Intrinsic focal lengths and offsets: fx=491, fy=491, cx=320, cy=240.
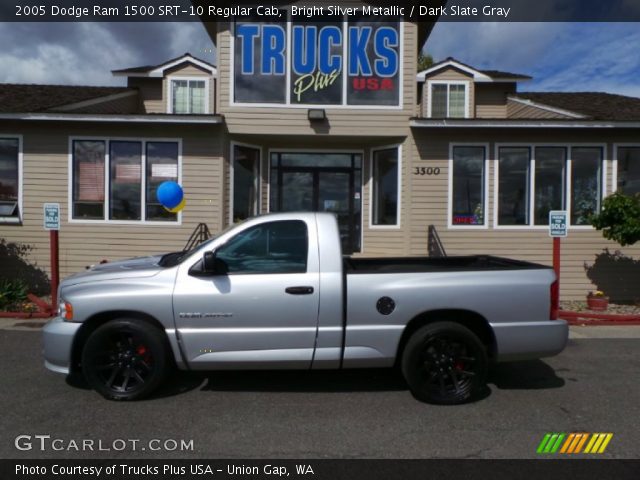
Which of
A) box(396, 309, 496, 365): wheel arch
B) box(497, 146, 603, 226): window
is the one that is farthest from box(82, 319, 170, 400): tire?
box(497, 146, 603, 226): window

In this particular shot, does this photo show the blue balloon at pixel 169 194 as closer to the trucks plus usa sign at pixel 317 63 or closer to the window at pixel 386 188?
the trucks plus usa sign at pixel 317 63

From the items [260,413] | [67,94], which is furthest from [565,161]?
[67,94]

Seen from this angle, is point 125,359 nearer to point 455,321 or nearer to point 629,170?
point 455,321

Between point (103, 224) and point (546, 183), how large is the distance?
9527 mm

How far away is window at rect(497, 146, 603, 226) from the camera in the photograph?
10.5 m

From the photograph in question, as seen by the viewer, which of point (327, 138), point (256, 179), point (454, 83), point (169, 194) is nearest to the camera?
point (169, 194)

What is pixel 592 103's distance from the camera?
13.1 meters

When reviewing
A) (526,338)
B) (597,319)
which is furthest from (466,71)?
(526,338)

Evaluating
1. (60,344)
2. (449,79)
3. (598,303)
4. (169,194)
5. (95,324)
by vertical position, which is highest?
(449,79)

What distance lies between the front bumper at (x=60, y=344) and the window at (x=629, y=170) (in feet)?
35.0

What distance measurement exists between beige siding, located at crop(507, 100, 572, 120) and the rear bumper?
9.79 meters

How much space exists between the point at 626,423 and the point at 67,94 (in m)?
14.2

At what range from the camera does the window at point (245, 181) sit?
427 inches

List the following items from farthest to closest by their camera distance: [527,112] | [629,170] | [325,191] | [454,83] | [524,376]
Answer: [454,83] < [527,112] < [325,191] < [629,170] < [524,376]
